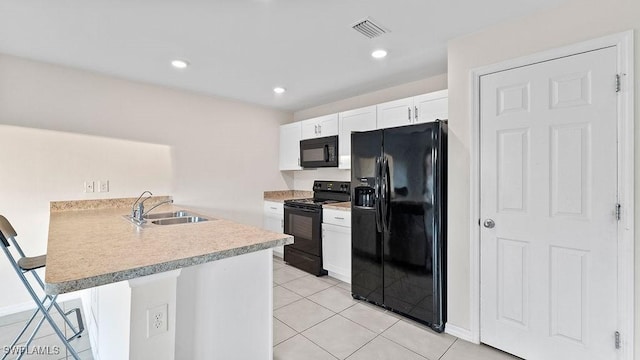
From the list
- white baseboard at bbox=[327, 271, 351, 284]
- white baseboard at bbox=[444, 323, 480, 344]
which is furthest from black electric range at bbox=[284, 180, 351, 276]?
white baseboard at bbox=[444, 323, 480, 344]

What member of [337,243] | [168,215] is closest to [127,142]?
[168,215]

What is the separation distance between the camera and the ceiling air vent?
6.56 ft

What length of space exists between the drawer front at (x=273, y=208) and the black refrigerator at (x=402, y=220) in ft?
5.15

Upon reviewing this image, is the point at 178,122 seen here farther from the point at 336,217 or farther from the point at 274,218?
the point at 336,217

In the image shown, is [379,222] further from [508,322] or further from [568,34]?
[568,34]

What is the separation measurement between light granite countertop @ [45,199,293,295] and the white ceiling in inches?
56.9

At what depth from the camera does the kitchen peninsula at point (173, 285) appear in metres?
1.07

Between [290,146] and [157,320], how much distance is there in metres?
3.52

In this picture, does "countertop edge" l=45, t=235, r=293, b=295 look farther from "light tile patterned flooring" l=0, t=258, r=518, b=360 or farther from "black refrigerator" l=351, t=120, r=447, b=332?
"black refrigerator" l=351, t=120, r=447, b=332

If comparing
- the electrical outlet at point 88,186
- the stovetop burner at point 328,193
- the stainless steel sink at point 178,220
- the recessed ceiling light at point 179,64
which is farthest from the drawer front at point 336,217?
the electrical outlet at point 88,186

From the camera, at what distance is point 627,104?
1572 millimetres

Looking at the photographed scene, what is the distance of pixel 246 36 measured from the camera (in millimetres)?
2203

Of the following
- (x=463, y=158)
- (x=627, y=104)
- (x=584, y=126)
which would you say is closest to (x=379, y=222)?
(x=463, y=158)

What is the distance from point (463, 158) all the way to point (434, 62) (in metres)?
1.08
